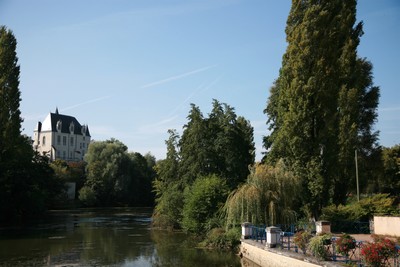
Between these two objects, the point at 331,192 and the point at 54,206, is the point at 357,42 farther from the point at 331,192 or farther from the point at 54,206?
the point at 54,206

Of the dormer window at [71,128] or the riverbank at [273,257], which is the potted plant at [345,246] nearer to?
the riverbank at [273,257]

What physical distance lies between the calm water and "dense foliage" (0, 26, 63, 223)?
8.96 meters

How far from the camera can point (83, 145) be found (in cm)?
12700

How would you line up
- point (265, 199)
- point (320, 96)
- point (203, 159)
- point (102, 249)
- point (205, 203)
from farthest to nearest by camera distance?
point (203, 159)
point (205, 203)
point (320, 96)
point (102, 249)
point (265, 199)

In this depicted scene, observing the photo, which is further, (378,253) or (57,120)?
(57,120)

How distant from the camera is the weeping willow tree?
24312mm

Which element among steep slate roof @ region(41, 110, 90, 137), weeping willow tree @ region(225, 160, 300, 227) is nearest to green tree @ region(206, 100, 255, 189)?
weeping willow tree @ region(225, 160, 300, 227)

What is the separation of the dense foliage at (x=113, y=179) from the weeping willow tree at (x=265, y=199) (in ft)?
179

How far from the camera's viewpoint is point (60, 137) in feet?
386

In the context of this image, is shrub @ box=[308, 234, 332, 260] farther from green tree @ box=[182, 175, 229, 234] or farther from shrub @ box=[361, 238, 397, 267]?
green tree @ box=[182, 175, 229, 234]

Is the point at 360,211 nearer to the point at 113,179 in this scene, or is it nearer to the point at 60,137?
the point at 113,179

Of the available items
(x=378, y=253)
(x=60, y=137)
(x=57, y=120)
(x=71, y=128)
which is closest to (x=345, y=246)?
(x=378, y=253)

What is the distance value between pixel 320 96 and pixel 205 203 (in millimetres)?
11262

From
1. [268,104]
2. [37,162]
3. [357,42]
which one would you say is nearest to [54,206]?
[37,162]
